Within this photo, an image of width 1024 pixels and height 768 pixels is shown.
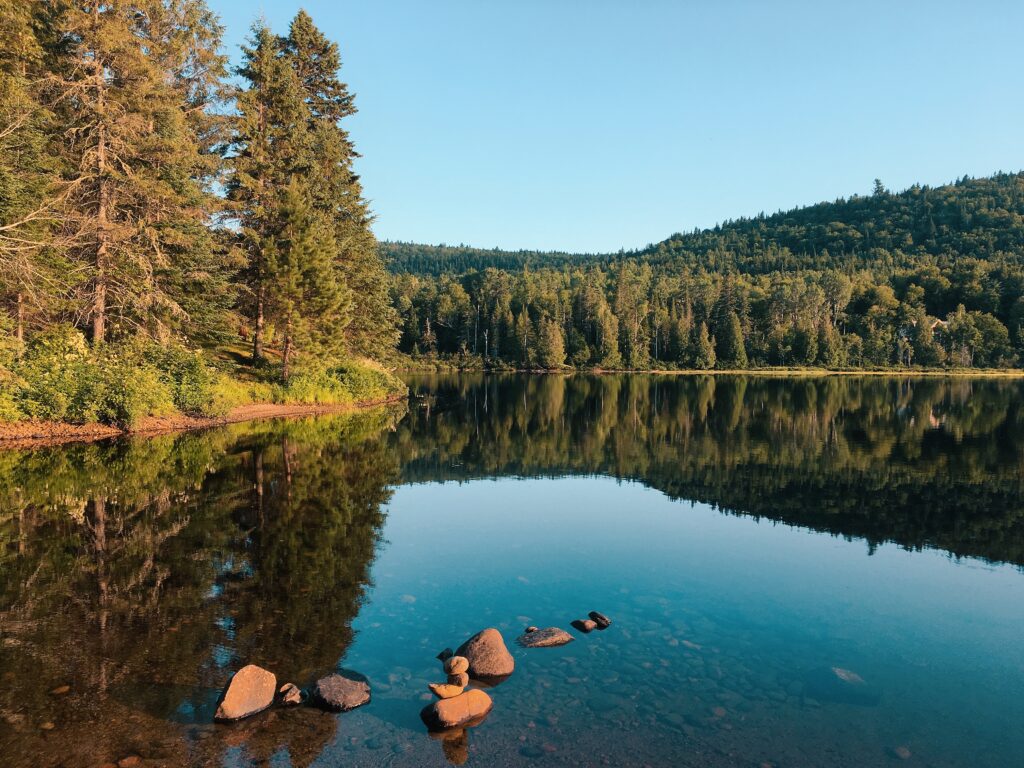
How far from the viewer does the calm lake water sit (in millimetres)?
Answer: 7355

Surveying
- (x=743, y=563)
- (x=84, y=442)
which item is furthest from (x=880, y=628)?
(x=84, y=442)

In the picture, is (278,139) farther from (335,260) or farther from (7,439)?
(7,439)

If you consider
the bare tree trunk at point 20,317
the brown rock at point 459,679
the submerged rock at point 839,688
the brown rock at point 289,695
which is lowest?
the submerged rock at point 839,688

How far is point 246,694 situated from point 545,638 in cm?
452

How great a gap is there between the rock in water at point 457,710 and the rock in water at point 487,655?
0.82 metres

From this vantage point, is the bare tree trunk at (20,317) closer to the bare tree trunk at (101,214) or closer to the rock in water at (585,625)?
the bare tree trunk at (101,214)

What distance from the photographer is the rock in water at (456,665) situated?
→ 28.8ft

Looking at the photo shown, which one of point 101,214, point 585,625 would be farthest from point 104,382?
point 585,625

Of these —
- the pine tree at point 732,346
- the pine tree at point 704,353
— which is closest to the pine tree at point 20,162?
the pine tree at point 704,353

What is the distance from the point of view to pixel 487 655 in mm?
9062

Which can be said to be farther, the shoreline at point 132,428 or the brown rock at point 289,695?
the shoreline at point 132,428

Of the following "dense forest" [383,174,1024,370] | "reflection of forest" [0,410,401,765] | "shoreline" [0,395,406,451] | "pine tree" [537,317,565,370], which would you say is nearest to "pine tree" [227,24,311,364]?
"shoreline" [0,395,406,451]

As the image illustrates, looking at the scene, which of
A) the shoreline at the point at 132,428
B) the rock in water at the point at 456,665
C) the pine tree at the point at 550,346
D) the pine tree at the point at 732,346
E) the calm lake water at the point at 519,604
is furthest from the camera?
the pine tree at the point at 732,346

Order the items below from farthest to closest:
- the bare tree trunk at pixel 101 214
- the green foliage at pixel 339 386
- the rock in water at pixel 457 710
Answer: the green foliage at pixel 339 386 < the bare tree trunk at pixel 101 214 < the rock in water at pixel 457 710
